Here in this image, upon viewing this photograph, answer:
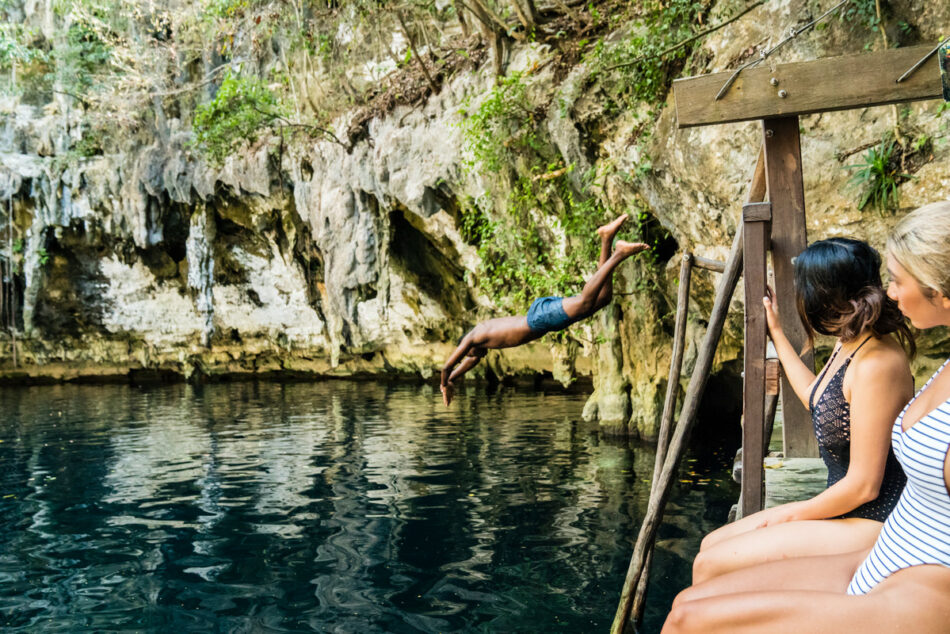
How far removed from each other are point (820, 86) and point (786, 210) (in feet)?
1.94

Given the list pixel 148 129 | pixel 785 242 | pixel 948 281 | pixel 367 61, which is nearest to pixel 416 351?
pixel 367 61

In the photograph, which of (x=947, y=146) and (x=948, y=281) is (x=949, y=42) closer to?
(x=948, y=281)

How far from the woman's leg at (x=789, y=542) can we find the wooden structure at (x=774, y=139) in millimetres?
812

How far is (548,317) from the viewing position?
4.62 meters

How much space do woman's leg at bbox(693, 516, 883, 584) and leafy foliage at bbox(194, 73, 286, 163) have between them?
1585 cm

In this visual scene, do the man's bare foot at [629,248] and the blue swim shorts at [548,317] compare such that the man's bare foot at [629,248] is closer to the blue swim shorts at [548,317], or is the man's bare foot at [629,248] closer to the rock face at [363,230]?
the blue swim shorts at [548,317]

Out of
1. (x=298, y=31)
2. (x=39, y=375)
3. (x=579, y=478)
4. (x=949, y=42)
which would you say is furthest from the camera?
(x=39, y=375)

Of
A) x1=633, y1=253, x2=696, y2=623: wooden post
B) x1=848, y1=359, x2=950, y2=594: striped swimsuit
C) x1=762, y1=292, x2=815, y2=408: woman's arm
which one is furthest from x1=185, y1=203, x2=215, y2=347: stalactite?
x1=848, y1=359, x2=950, y2=594: striped swimsuit

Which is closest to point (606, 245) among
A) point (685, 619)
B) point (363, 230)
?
point (685, 619)

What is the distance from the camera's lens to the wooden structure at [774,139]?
11.0 ft

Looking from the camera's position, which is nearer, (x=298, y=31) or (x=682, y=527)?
(x=682, y=527)

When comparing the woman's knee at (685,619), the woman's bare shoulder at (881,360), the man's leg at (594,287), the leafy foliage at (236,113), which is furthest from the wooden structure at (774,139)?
the leafy foliage at (236,113)

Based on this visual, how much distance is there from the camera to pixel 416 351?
20.8 meters

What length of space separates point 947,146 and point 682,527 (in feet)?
13.4
